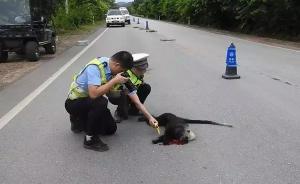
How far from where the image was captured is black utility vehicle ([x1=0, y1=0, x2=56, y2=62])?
50.1 feet

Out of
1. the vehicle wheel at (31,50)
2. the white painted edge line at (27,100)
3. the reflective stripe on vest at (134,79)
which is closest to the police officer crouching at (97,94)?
the reflective stripe on vest at (134,79)

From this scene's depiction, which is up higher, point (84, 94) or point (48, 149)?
point (84, 94)

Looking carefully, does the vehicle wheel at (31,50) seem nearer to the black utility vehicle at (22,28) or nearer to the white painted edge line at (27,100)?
the black utility vehicle at (22,28)

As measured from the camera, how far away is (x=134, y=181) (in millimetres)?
4762

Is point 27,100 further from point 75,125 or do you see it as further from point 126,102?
point 75,125

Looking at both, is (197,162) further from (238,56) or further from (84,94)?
(238,56)

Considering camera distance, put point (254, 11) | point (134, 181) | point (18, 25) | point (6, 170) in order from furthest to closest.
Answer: point (254, 11) → point (18, 25) → point (6, 170) → point (134, 181)

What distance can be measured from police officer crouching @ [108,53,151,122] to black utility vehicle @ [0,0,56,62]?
888 cm

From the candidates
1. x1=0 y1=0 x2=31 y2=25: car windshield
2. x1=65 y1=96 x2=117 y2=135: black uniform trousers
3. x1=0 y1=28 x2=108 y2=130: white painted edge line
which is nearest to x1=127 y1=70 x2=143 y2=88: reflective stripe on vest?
x1=65 y1=96 x2=117 y2=135: black uniform trousers

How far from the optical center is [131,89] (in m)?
6.27

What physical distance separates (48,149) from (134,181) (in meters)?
1.56

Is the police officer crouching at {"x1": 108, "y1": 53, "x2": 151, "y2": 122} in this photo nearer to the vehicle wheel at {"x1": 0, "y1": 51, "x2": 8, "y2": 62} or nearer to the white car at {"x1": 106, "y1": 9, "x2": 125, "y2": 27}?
the vehicle wheel at {"x1": 0, "y1": 51, "x2": 8, "y2": 62}

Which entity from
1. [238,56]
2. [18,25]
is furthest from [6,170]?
[238,56]

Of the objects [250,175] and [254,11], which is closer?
[250,175]
